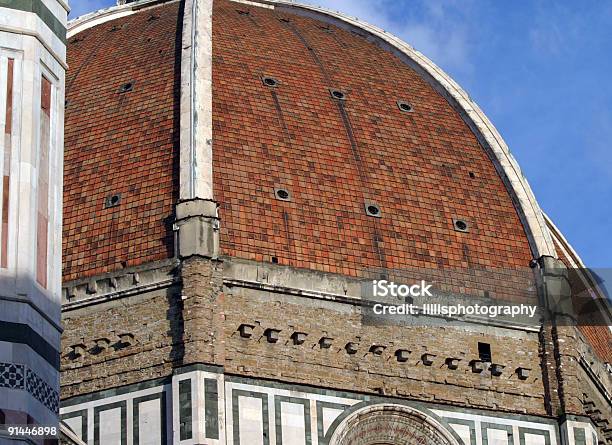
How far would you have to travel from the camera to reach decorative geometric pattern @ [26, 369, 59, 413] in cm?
1366

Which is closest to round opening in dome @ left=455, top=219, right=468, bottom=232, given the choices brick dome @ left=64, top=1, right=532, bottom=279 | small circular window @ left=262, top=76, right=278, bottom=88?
brick dome @ left=64, top=1, right=532, bottom=279

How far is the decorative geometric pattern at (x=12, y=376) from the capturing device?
1352cm

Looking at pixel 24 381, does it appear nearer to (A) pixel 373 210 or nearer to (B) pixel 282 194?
(B) pixel 282 194

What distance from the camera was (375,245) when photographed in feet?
106

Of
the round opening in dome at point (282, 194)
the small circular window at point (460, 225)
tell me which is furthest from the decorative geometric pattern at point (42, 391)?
the small circular window at point (460, 225)

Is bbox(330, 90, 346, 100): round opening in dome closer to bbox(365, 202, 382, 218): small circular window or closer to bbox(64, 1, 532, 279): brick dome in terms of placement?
bbox(64, 1, 532, 279): brick dome

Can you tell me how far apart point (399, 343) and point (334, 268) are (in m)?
1.58

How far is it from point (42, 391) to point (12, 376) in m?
0.31

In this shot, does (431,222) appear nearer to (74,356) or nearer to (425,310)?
(425,310)

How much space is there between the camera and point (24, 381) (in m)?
13.6

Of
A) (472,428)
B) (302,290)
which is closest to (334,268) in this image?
(302,290)
